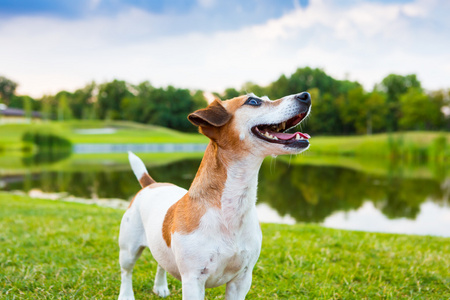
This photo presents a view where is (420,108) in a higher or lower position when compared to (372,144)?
higher

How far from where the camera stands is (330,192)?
639 inches

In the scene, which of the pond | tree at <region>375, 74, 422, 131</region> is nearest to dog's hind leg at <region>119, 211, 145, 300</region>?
the pond

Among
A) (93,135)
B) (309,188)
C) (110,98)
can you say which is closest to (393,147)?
(309,188)

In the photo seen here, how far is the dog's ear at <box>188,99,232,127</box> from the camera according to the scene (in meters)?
2.49

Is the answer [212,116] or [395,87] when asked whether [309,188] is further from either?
[395,87]

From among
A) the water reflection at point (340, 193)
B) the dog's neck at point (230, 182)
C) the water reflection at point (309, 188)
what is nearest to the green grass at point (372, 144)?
the water reflection at point (309, 188)

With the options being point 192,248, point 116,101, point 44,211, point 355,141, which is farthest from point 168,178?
point 116,101

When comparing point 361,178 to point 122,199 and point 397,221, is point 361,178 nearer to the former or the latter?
point 397,221

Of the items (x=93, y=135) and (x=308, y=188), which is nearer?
A: (x=308, y=188)

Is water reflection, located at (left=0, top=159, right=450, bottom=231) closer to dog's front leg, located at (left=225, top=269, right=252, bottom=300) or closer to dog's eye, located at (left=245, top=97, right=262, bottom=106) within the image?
dog's front leg, located at (left=225, top=269, right=252, bottom=300)

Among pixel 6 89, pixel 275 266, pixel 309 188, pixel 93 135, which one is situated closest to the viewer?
pixel 275 266

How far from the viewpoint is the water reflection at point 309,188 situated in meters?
13.1

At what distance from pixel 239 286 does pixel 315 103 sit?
183 feet

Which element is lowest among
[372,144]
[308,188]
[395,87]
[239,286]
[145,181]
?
[308,188]
